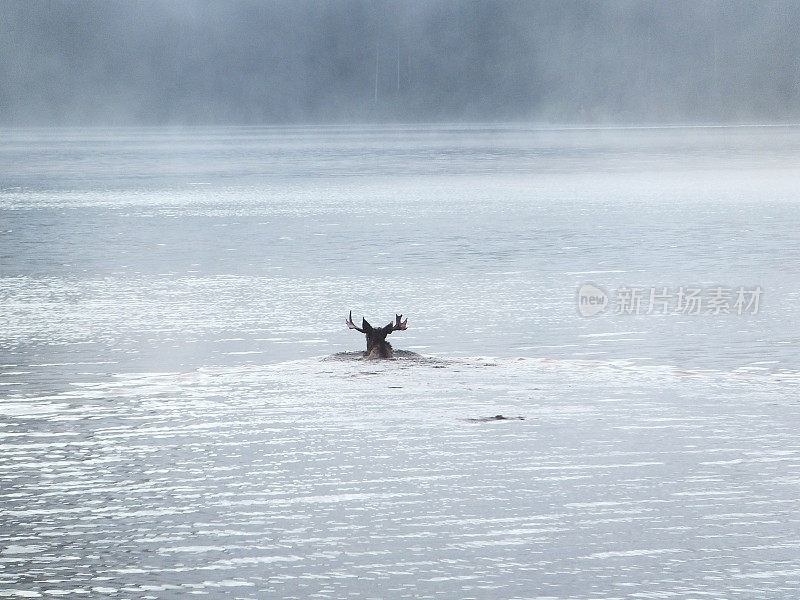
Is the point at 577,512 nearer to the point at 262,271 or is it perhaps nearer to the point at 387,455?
the point at 387,455

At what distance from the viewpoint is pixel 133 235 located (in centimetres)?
2933

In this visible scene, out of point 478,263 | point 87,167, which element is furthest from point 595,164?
point 478,263

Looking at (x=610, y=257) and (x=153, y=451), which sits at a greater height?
(x=610, y=257)

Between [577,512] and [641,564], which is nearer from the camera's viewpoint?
[641,564]

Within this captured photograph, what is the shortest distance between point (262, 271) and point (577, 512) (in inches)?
548
